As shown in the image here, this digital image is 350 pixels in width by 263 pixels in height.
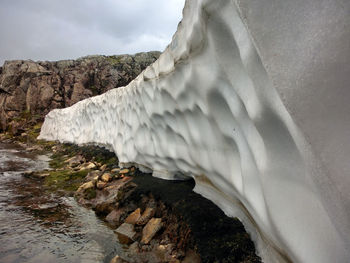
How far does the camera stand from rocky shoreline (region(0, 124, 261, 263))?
2094mm

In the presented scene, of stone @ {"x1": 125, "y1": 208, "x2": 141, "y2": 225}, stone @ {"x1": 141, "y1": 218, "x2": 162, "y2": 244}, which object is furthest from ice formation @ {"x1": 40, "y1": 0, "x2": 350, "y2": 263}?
stone @ {"x1": 125, "y1": 208, "x2": 141, "y2": 225}

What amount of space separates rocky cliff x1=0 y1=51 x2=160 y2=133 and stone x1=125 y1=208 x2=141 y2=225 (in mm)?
25696

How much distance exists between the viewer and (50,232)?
312 centimetres

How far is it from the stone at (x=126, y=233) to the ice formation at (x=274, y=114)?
1.05 meters

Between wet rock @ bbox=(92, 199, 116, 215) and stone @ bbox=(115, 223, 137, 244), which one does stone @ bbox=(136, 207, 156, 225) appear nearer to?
stone @ bbox=(115, 223, 137, 244)

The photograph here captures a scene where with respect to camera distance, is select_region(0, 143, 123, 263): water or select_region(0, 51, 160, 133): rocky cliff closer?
select_region(0, 143, 123, 263): water

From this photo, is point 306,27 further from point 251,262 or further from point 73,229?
point 73,229

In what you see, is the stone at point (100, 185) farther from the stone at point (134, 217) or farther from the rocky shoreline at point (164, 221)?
the stone at point (134, 217)

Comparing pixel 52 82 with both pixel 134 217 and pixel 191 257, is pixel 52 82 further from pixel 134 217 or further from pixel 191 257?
pixel 191 257

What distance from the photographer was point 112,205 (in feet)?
12.4

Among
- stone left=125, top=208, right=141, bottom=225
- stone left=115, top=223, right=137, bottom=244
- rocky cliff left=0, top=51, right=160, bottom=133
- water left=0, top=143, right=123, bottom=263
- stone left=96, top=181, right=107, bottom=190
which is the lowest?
water left=0, top=143, right=123, bottom=263

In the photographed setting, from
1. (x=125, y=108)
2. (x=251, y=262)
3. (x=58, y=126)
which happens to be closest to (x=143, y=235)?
(x=251, y=262)

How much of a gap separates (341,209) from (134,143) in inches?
176

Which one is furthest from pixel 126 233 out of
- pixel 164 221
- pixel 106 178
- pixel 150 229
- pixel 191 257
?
pixel 106 178
